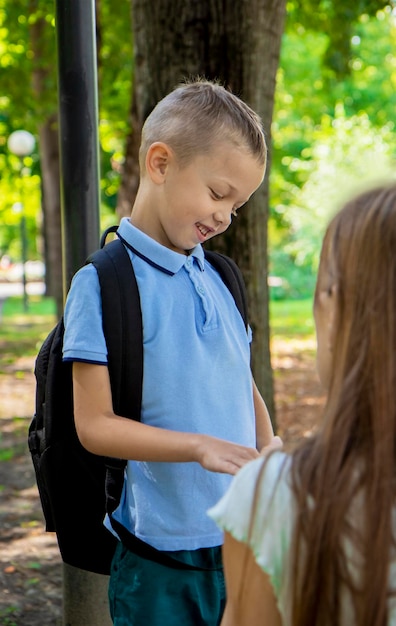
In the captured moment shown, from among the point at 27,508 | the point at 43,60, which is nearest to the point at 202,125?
the point at 27,508

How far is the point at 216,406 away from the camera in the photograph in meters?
2.06

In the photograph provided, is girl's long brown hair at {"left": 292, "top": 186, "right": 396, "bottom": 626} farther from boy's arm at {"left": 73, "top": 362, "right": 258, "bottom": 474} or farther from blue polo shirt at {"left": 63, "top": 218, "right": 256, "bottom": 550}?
blue polo shirt at {"left": 63, "top": 218, "right": 256, "bottom": 550}

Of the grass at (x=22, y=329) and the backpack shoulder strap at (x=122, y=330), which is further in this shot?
the grass at (x=22, y=329)

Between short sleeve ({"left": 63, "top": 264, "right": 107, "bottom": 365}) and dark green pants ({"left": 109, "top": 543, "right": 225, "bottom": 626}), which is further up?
short sleeve ({"left": 63, "top": 264, "right": 107, "bottom": 365})

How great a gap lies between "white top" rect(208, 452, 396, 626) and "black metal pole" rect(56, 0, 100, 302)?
1.75 metres

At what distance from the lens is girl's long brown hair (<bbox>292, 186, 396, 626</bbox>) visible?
49.8 inches

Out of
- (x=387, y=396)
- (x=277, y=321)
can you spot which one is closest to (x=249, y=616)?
(x=387, y=396)

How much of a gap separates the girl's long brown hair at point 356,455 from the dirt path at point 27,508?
0.16 metres

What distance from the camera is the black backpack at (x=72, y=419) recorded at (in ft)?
6.46

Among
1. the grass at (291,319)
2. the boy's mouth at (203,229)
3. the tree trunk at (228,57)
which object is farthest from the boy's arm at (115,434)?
the grass at (291,319)

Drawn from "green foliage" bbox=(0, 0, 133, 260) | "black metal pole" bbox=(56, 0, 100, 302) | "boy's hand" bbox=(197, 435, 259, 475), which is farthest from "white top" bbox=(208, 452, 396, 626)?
"green foliage" bbox=(0, 0, 133, 260)

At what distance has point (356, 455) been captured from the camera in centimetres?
129

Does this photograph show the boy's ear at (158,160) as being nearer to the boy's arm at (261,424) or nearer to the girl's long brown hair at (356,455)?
the boy's arm at (261,424)

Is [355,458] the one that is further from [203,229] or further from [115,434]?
[203,229]
